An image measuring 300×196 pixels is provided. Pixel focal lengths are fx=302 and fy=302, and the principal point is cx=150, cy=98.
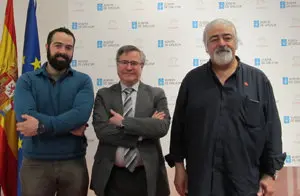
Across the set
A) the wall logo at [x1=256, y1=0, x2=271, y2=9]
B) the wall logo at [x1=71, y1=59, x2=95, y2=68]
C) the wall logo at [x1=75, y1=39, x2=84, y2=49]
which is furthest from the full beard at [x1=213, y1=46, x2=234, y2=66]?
the wall logo at [x1=75, y1=39, x2=84, y2=49]

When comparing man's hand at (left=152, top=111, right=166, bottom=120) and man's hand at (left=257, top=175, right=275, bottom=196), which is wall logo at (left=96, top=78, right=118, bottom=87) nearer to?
man's hand at (left=152, top=111, right=166, bottom=120)

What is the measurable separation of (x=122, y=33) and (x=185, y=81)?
1594mm

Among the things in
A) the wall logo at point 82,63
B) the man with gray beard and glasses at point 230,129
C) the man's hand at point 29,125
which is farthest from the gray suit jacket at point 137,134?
the wall logo at point 82,63

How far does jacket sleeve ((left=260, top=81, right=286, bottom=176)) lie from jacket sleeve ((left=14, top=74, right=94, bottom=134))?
1221mm

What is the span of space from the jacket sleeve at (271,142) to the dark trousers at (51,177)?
129cm

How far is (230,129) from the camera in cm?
181

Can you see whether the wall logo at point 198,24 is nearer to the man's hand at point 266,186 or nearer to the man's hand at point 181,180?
the man's hand at point 181,180

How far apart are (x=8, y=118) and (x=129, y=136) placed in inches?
52.2

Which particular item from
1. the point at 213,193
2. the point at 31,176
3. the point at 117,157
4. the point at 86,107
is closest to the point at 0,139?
the point at 31,176

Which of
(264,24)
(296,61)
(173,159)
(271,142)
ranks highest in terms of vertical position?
(264,24)

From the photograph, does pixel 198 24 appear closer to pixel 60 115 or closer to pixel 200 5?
pixel 200 5

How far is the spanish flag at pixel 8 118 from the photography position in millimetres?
2740

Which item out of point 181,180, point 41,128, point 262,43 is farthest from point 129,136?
point 262,43

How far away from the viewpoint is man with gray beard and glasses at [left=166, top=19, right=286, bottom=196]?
1.81 m
